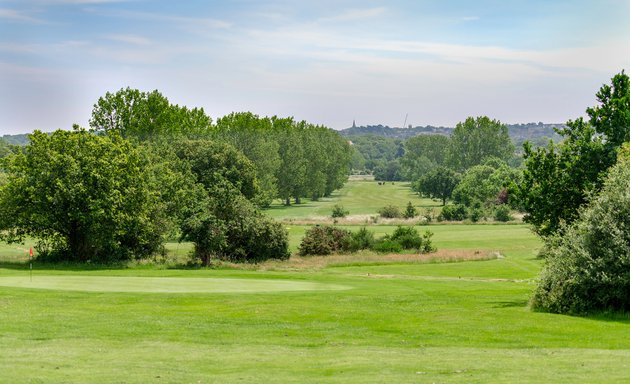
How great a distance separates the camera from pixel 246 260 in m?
62.3

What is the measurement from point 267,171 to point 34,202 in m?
79.8

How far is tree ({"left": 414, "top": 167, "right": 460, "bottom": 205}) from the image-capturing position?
172 m

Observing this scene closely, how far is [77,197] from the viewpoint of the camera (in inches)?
2152

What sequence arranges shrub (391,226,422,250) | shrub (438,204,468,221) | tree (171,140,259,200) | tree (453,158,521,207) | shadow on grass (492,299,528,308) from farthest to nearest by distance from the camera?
tree (453,158,521,207) < shrub (438,204,468,221) < tree (171,140,259,200) < shrub (391,226,422,250) < shadow on grass (492,299,528,308)

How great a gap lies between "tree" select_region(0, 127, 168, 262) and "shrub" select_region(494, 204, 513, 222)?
239 feet

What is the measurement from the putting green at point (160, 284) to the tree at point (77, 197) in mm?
12314

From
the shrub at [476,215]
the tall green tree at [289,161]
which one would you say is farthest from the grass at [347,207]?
the shrub at [476,215]

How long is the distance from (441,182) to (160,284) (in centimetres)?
13967

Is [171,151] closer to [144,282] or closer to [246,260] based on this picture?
[246,260]

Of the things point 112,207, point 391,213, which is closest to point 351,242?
point 112,207

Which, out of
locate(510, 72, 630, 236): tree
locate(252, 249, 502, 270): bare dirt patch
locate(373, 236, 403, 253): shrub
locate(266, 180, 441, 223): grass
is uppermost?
locate(510, 72, 630, 236): tree

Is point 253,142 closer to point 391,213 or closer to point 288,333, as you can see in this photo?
point 391,213

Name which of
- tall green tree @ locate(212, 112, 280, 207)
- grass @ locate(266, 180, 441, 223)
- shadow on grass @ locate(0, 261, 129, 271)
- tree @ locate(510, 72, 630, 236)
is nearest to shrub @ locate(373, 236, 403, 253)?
shadow on grass @ locate(0, 261, 129, 271)

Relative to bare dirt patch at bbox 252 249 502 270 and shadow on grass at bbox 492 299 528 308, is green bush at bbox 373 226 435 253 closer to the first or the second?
bare dirt patch at bbox 252 249 502 270
